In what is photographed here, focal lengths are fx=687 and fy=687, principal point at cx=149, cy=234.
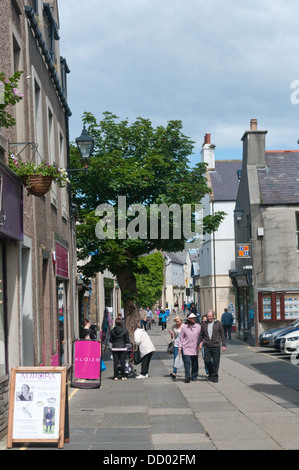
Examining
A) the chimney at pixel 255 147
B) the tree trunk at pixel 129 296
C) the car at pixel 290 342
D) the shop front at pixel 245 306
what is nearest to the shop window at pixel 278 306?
the shop front at pixel 245 306

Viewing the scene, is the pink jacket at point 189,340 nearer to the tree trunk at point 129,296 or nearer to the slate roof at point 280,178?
the tree trunk at point 129,296

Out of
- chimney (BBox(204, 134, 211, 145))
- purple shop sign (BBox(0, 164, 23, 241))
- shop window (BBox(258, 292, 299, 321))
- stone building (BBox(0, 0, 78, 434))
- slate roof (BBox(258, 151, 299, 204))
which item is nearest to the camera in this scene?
purple shop sign (BBox(0, 164, 23, 241))

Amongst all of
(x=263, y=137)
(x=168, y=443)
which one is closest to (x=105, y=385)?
(x=168, y=443)

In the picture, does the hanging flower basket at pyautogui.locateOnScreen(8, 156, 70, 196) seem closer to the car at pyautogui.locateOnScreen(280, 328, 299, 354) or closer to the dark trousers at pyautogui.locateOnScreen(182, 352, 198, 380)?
the dark trousers at pyautogui.locateOnScreen(182, 352, 198, 380)

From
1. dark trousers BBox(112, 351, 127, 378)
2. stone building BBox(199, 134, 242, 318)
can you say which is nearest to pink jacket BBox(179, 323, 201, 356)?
dark trousers BBox(112, 351, 127, 378)

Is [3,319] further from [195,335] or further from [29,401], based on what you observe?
[195,335]

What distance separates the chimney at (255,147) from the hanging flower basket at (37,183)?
918 inches

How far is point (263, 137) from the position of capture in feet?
110

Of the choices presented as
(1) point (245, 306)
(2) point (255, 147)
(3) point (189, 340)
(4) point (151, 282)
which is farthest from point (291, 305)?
(4) point (151, 282)

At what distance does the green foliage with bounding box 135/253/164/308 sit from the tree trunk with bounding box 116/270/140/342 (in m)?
36.1

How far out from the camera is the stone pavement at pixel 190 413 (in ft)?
28.5

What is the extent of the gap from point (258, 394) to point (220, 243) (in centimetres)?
3750

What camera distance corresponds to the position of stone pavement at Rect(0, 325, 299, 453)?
8.68 m
